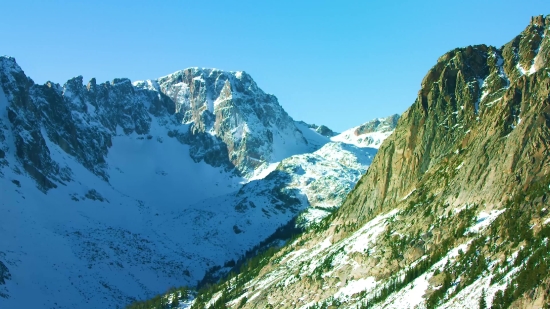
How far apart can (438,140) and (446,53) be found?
2397 cm

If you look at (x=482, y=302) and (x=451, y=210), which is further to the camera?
(x=451, y=210)

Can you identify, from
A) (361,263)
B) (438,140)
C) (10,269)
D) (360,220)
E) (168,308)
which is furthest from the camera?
(10,269)

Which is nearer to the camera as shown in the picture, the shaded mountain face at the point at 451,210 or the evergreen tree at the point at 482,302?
the evergreen tree at the point at 482,302

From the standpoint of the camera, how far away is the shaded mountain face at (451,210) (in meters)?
70.4

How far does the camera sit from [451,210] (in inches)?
3617

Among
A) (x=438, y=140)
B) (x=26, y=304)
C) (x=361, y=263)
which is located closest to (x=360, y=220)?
(x=438, y=140)

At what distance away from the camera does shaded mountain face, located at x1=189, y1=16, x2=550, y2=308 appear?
70.4 metres

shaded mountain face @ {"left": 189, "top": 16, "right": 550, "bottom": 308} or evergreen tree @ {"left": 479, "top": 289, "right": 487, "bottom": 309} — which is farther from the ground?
shaded mountain face @ {"left": 189, "top": 16, "right": 550, "bottom": 308}

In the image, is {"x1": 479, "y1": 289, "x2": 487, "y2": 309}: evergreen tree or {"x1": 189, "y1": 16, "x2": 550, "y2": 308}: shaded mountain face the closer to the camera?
{"x1": 479, "y1": 289, "x2": 487, "y2": 309}: evergreen tree

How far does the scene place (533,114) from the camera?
3479 inches

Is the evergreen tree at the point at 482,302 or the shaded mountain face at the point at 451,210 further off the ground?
the shaded mountain face at the point at 451,210

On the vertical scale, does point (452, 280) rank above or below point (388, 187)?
below

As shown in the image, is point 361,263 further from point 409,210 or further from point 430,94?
point 430,94

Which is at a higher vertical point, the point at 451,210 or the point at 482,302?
the point at 451,210
